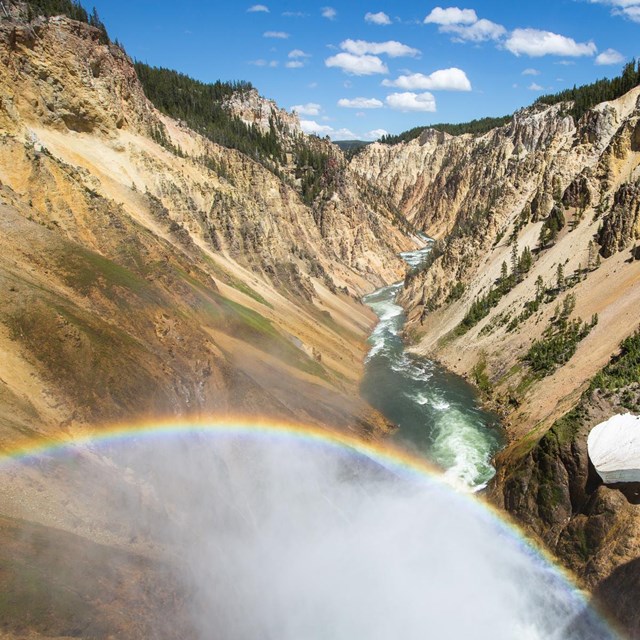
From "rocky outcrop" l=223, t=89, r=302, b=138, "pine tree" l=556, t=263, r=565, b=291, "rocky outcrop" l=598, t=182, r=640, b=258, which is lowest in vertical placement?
"pine tree" l=556, t=263, r=565, b=291

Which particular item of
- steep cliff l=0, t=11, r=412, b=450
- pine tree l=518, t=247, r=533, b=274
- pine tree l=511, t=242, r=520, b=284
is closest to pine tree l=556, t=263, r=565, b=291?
pine tree l=518, t=247, r=533, b=274

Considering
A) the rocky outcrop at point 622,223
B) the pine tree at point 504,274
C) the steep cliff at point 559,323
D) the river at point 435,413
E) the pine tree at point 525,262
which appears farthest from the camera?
the pine tree at point 504,274

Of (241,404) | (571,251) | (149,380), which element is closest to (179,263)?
(241,404)

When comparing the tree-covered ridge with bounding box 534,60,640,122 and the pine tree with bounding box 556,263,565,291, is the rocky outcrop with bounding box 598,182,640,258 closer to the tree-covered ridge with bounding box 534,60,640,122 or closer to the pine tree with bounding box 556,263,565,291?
the pine tree with bounding box 556,263,565,291

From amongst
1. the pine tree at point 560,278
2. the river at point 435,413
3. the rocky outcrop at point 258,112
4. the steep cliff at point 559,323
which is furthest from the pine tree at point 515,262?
the rocky outcrop at point 258,112

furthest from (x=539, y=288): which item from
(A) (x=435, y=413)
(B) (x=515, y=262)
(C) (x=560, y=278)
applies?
(A) (x=435, y=413)

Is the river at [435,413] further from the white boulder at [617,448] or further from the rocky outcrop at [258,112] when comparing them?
the rocky outcrop at [258,112]

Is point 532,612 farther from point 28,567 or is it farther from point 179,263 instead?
point 179,263
